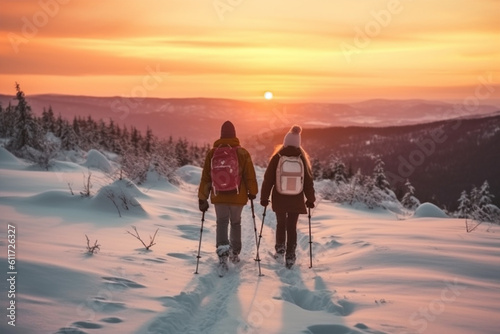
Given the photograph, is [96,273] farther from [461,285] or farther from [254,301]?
[461,285]

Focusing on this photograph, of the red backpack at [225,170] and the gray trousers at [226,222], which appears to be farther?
the gray trousers at [226,222]

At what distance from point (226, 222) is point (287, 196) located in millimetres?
1180

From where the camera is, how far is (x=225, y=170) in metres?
6.70

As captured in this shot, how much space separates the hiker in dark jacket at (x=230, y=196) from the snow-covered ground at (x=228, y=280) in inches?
18.1

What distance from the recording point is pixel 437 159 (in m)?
173

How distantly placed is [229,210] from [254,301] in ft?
6.48

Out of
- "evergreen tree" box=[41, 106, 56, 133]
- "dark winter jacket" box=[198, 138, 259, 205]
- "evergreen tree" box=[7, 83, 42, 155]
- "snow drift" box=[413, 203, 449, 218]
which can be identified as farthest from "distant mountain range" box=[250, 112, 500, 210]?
"dark winter jacket" box=[198, 138, 259, 205]

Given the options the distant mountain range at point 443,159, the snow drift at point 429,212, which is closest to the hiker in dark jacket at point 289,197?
the snow drift at point 429,212

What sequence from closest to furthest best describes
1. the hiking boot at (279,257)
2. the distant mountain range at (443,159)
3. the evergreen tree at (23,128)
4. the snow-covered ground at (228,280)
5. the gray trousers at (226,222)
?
1. the snow-covered ground at (228,280)
2. the gray trousers at (226,222)
3. the hiking boot at (279,257)
4. the evergreen tree at (23,128)
5. the distant mountain range at (443,159)

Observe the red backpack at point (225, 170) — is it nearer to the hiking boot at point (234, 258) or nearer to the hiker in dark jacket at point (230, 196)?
the hiker in dark jacket at point (230, 196)

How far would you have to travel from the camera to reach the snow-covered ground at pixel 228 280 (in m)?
4.17

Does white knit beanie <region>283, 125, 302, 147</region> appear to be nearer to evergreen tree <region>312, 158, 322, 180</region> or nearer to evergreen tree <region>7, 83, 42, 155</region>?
evergreen tree <region>7, 83, 42, 155</region>

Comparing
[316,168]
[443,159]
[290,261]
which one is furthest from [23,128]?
[443,159]

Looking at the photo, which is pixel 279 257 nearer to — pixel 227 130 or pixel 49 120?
pixel 227 130
